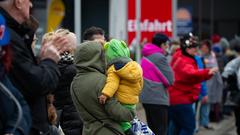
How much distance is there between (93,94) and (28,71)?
1904 mm

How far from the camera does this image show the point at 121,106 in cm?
578

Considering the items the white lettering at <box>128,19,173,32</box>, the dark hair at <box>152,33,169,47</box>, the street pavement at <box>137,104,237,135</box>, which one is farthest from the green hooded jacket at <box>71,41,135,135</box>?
the white lettering at <box>128,19,173,32</box>

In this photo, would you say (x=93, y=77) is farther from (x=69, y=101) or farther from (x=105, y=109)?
(x=69, y=101)

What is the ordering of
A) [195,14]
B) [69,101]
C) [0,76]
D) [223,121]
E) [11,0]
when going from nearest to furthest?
[0,76] < [11,0] < [69,101] < [223,121] < [195,14]

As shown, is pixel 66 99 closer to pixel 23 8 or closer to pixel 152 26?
pixel 23 8

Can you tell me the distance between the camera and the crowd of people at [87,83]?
393 cm

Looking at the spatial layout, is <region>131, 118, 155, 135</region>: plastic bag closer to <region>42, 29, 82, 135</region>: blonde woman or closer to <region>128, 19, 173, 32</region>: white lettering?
<region>42, 29, 82, 135</region>: blonde woman

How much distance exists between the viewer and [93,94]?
5793mm

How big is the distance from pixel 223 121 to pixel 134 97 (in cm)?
953

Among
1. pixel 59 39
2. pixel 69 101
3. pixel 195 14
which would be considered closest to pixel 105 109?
pixel 69 101

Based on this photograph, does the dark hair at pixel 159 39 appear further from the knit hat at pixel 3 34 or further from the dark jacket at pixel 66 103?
the knit hat at pixel 3 34

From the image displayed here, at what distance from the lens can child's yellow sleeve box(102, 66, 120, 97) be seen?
18.7 feet

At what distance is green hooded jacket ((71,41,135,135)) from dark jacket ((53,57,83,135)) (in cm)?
45

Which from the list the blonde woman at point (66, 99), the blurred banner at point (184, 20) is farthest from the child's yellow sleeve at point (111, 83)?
the blurred banner at point (184, 20)
